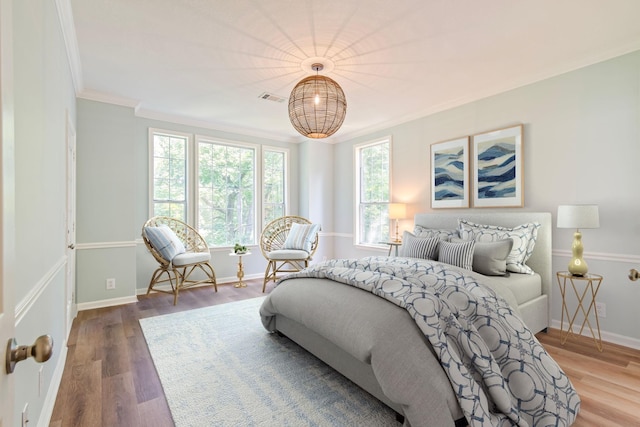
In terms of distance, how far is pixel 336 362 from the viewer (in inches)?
84.3

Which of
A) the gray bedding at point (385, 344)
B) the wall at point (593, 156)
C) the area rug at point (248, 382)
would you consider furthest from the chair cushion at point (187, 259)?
the wall at point (593, 156)

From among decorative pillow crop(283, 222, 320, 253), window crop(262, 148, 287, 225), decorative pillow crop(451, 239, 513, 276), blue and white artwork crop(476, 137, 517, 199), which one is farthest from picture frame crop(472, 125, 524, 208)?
window crop(262, 148, 287, 225)

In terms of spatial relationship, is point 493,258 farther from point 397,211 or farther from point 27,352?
point 27,352

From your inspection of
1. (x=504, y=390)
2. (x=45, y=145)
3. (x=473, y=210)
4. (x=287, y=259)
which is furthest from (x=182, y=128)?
(x=504, y=390)

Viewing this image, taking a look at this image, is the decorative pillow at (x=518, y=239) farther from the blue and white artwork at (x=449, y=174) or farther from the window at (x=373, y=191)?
the window at (x=373, y=191)

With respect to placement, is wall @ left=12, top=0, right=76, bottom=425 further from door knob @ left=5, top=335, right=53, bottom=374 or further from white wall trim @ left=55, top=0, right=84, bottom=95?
door knob @ left=5, top=335, right=53, bottom=374

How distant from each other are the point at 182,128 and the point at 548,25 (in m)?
4.54

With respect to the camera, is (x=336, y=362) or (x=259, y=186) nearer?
(x=336, y=362)

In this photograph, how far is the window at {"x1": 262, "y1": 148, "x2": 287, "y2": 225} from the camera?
5672 mm

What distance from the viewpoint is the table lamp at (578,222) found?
103 inches

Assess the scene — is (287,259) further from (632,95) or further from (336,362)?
(632,95)

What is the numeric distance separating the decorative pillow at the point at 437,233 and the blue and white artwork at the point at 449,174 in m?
0.55

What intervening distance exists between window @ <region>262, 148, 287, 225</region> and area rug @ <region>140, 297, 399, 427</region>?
2.84 meters

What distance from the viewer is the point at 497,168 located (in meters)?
3.60
